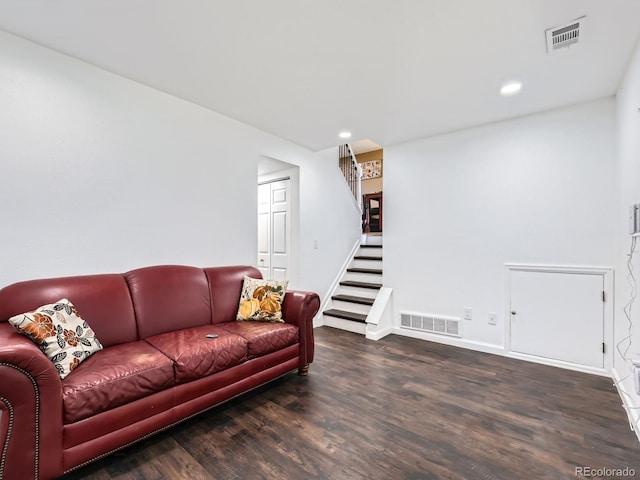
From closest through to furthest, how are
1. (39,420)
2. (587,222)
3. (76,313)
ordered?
(39,420)
(76,313)
(587,222)

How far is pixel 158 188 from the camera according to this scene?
2.73m

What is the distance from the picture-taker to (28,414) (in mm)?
1375

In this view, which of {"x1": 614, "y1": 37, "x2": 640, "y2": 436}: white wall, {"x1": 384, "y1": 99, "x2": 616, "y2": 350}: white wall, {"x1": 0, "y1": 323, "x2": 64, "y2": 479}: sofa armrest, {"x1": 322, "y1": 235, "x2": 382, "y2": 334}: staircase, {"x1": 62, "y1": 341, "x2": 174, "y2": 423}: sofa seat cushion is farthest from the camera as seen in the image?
{"x1": 322, "y1": 235, "x2": 382, "y2": 334}: staircase

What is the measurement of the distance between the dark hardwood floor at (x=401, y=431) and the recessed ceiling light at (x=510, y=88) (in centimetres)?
250

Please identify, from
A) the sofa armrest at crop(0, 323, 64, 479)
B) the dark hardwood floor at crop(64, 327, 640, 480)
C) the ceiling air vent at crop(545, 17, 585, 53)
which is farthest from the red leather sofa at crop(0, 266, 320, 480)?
the ceiling air vent at crop(545, 17, 585, 53)

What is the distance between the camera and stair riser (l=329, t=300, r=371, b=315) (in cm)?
422

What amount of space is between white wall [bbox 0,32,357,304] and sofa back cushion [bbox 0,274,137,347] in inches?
7.3

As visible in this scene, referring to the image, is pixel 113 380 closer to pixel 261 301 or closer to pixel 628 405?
pixel 261 301

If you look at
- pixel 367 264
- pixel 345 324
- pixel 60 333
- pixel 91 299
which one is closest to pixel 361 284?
pixel 367 264

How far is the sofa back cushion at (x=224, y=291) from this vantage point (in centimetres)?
279

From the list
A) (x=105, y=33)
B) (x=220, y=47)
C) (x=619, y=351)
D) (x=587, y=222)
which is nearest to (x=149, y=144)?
(x=105, y=33)

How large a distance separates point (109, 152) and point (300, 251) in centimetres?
235

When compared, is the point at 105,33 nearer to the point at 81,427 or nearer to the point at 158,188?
the point at 158,188

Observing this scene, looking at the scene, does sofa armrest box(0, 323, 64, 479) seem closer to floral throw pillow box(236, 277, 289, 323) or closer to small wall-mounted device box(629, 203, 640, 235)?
floral throw pillow box(236, 277, 289, 323)
